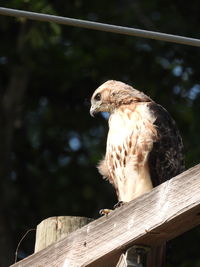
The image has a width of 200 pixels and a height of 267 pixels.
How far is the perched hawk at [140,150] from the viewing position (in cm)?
603

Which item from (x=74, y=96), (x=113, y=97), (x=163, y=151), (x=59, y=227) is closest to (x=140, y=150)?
(x=163, y=151)

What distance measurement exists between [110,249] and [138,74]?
8685 mm

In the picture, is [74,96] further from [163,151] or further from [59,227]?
[59,227]

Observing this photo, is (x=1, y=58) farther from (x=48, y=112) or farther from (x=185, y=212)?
(x=185, y=212)

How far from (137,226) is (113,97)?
9.80 ft

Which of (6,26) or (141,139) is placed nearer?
(141,139)

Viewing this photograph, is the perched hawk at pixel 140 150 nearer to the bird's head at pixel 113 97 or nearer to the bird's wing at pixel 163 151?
the bird's wing at pixel 163 151

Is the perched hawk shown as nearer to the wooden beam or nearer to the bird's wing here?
the bird's wing

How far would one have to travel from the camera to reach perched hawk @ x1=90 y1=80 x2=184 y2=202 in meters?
6.03

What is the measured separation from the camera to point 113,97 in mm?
6734

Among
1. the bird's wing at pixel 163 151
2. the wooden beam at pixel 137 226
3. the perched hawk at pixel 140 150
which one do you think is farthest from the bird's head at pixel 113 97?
the wooden beam at pixel 137 226

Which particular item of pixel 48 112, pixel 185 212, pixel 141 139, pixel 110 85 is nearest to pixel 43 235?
pixel 185 212

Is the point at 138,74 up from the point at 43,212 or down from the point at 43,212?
up

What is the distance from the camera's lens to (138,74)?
40.8 ft
